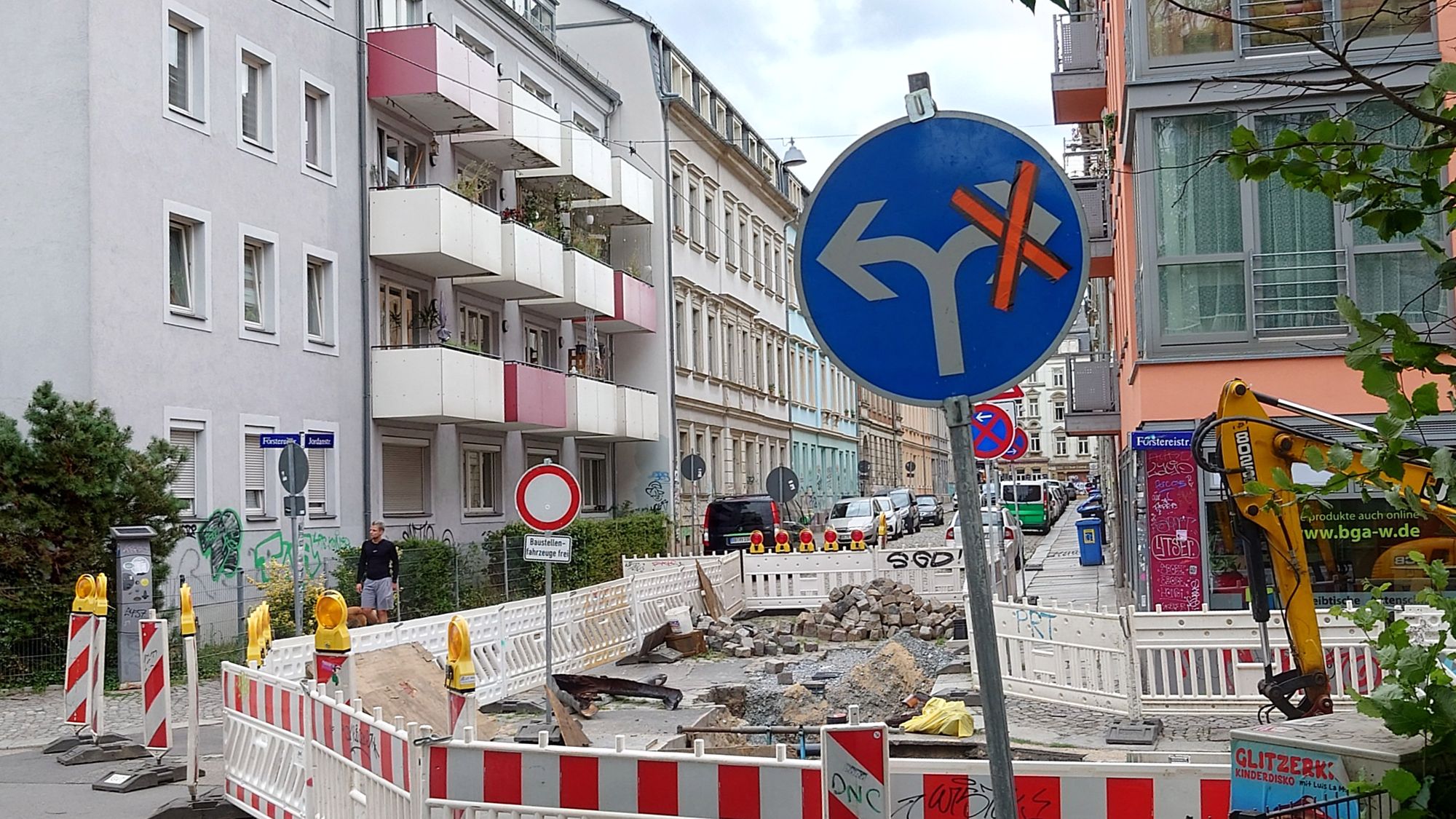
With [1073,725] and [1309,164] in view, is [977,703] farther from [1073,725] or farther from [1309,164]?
[1309,164]

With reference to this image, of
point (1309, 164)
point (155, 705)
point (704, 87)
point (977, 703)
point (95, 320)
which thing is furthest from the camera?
point (704, 87)

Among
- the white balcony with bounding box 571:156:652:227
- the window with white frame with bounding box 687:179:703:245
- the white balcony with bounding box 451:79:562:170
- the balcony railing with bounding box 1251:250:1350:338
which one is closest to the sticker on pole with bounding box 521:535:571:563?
the balcony railing with bounding box 1251:250:1350:338

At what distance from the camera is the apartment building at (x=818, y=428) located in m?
67.3

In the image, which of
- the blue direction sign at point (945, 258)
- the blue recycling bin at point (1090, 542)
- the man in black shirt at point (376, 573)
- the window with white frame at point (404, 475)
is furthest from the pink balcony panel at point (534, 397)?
the blue direction sign at point (945, 258)

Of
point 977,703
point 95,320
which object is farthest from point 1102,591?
point 95,320

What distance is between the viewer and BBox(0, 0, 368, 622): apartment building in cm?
2145

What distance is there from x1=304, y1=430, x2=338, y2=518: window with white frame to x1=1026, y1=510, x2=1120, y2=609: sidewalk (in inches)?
482

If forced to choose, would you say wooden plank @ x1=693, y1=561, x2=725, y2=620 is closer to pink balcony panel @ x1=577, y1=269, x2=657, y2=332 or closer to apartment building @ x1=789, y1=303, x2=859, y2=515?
pink balcony panel @ x1=577, y1=269, x2=657, y2=332

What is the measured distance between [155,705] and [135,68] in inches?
507

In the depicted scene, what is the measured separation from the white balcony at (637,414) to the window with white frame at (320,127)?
13.6 meters

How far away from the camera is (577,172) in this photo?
3759cm

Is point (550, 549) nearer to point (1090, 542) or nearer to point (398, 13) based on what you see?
point (398, 13)

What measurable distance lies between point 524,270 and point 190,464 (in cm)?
1115

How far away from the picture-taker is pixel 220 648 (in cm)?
2150
